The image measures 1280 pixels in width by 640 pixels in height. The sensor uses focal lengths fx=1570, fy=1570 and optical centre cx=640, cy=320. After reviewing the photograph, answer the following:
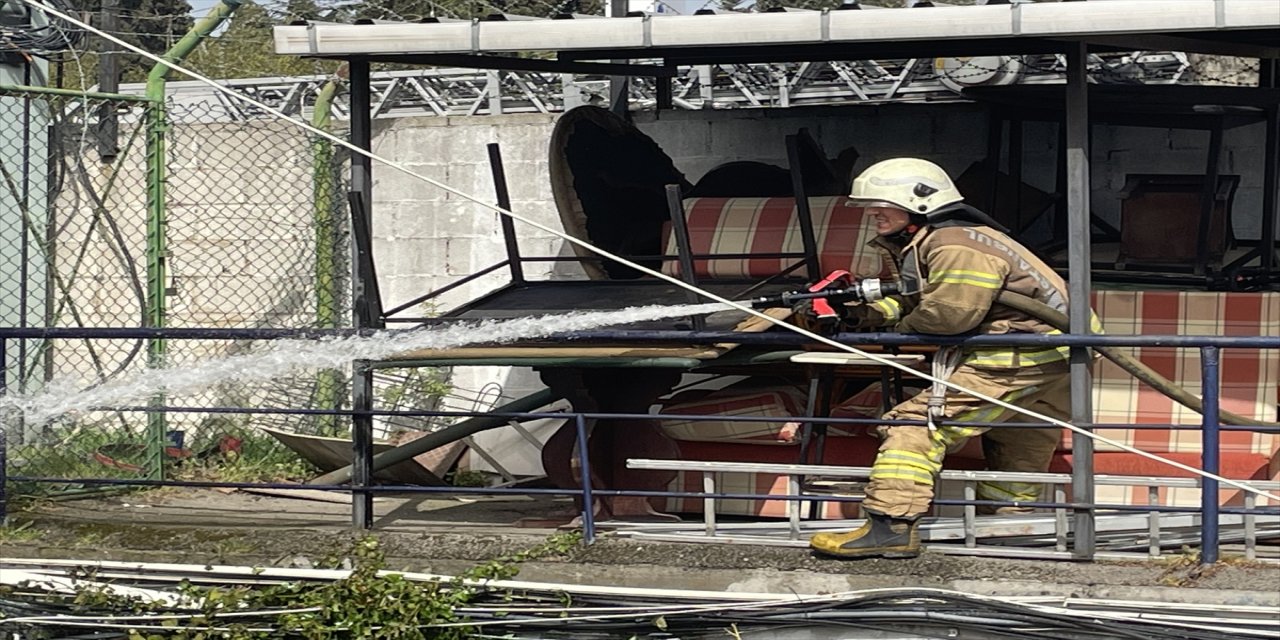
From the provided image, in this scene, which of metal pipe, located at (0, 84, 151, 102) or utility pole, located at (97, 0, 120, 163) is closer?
metal pipe, located at (0, 84, 151, 102)

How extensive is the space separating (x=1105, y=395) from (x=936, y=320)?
1398 millimetres

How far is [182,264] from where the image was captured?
959cm

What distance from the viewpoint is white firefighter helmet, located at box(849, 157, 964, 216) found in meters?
5.93

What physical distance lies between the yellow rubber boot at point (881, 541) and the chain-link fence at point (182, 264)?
386 cm

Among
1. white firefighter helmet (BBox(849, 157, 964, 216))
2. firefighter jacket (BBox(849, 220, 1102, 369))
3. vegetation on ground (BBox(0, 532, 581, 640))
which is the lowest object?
vegetation on ground (BBox(0, 532, 581, 640))

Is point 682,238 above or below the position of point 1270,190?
below

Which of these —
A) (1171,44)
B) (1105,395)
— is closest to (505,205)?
(1105,395)

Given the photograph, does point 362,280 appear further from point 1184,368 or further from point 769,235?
point 1184,368

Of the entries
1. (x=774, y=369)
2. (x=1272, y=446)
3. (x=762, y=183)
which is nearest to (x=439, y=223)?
(x=762, y=183)

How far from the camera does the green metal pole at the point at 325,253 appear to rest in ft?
30.6

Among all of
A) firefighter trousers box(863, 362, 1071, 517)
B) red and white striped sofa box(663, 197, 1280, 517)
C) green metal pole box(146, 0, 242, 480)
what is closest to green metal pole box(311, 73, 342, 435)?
green metal pole box(146, 0, 242, 480)

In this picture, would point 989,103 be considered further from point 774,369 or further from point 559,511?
point 559,511

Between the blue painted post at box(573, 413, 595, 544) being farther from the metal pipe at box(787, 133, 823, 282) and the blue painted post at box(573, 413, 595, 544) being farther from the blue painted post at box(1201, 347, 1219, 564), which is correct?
the blue painted post at box(1201, 347, 1219, 564)

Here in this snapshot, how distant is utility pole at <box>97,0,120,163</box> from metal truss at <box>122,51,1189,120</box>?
0.74 meters
